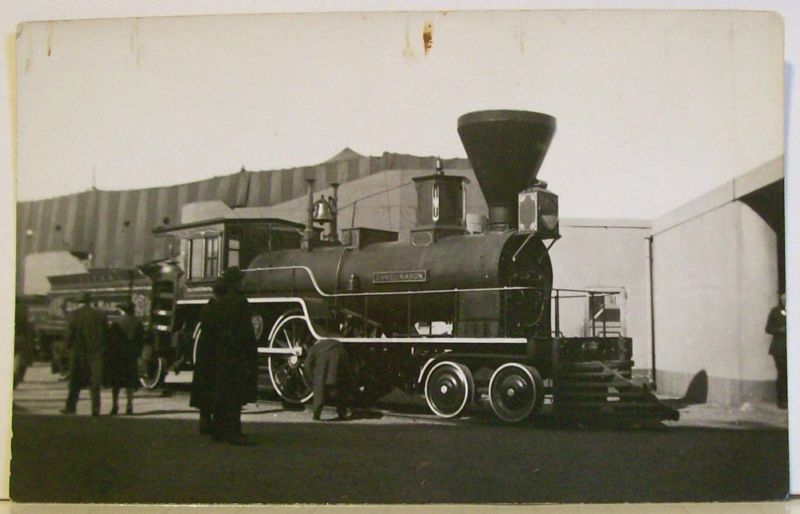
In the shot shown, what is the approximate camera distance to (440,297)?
5.53m

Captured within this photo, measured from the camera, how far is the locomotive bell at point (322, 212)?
531 cm

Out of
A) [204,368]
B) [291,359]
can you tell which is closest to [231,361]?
[204,368]

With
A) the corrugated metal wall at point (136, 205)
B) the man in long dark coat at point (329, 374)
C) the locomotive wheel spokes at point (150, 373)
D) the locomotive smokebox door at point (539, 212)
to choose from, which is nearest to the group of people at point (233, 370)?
the man in long dark coat at point (329, 374)

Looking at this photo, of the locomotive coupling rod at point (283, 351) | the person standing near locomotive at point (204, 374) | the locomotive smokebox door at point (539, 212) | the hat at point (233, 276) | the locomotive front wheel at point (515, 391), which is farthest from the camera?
the hat at point (233, 276)

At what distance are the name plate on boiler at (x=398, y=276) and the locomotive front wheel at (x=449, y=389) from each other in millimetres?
733

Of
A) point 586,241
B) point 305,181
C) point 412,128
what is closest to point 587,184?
point 586,241

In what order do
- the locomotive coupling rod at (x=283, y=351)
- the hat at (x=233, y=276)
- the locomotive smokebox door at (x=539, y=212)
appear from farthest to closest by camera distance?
the hat at (x=233, y=276) < the locomotive coupling rod at (x=283, y=351) < the locomotive smokebox door at (x=539, y=212)

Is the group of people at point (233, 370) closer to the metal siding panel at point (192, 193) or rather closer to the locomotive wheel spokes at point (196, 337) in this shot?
the locomotive wheel spokes at point (196, 337)

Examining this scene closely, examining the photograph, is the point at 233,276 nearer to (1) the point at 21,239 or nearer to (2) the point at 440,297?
(1) the point at 21,239

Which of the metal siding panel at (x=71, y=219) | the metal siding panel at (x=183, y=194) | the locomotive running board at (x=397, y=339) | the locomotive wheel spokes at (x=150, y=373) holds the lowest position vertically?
the locomotive wheel spokes at (x=150, y=373)

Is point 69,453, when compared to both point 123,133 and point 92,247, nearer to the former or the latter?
point 92,247

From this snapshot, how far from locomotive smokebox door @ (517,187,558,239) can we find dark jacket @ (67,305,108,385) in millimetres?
3018

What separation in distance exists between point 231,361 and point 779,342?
3716 millimetres

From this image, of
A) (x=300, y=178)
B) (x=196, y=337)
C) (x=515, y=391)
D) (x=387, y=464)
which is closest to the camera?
(x=387, y=464)
